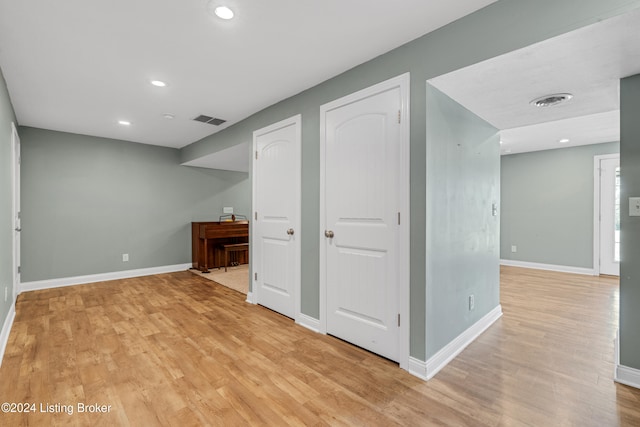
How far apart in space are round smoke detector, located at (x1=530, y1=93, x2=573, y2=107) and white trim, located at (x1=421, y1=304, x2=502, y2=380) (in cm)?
189

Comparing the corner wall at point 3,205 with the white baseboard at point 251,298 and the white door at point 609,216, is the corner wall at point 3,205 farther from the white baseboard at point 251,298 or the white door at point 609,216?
the white door at point 609,216

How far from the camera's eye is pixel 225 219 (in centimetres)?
636

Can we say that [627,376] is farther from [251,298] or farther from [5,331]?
[5,331]

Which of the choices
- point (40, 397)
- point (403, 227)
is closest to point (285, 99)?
point (403, 227)

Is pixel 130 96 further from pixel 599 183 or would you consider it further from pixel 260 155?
pixel 599 183

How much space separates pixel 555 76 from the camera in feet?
6.16

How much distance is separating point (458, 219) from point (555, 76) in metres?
→ 1.11

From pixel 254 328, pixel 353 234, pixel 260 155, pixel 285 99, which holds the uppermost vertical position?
pixel 285 99

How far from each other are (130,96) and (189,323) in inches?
95.7

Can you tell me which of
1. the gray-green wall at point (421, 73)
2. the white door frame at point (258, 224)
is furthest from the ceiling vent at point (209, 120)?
the gray-green wall at point (421, 73)

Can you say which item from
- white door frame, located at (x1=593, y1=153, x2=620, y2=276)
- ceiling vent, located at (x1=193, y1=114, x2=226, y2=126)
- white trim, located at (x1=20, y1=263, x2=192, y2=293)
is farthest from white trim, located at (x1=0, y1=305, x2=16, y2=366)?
white door frame, located at (x1=593, y1=153, x2=620, y2=276)

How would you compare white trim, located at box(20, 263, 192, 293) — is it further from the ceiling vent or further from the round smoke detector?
the round smoke detector

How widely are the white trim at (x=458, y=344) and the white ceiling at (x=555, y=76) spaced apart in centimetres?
187

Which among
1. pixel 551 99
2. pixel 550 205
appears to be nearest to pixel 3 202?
pixel 551 99
